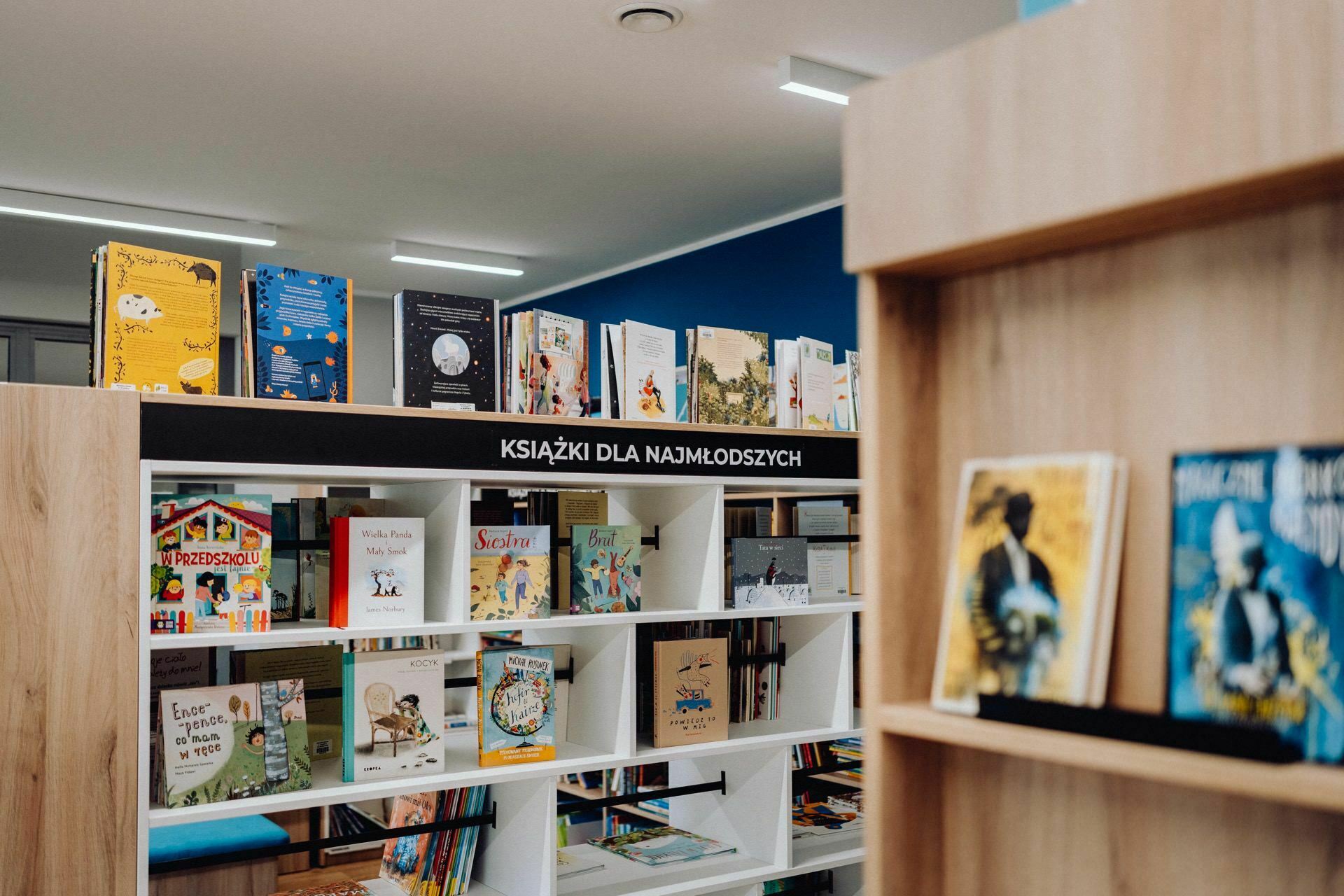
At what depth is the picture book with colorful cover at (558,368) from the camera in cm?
309

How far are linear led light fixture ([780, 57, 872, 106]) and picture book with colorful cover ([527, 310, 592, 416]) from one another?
1.54 m

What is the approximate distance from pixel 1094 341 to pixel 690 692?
2.25 metres

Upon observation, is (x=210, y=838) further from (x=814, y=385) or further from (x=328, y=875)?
(x=814, y=385)

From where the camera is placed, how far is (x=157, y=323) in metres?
2.49

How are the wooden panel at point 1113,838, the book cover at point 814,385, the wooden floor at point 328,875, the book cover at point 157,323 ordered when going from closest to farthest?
the wooden panel at point 1113,838
the book cover at point 157,323
the book cover at point 814,385
the wooden floor at point 328,875

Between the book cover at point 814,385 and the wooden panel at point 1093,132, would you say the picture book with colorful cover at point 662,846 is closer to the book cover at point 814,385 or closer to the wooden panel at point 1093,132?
the book cover at point 814,385

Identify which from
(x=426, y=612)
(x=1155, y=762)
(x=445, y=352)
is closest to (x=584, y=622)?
(x=426, y=612)

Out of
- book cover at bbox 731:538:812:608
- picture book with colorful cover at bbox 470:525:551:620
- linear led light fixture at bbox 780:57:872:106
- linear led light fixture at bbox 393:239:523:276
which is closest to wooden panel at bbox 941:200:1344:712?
picture book with colorful cover at bbox 470:525:551:620

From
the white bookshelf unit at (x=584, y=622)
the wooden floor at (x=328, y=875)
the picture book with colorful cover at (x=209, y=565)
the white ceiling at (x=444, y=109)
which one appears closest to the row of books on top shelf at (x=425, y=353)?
the white bookshelf unit at (x=584, y=622)


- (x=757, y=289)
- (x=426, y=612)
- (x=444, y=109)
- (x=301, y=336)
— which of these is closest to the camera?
(x=301, y=336)

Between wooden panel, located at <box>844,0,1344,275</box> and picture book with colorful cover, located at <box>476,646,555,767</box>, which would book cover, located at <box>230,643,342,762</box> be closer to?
picture book with colorful cover, located at <box>476,646,555,767</box>

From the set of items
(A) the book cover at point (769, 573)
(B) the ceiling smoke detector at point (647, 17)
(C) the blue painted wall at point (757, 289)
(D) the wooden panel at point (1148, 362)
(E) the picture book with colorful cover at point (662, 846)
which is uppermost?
(B) the ceiling smoke detector at point (647, 17)

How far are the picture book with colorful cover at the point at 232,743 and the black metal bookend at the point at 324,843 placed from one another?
0.46ft

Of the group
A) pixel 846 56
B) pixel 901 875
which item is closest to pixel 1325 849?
pixel 901 875
